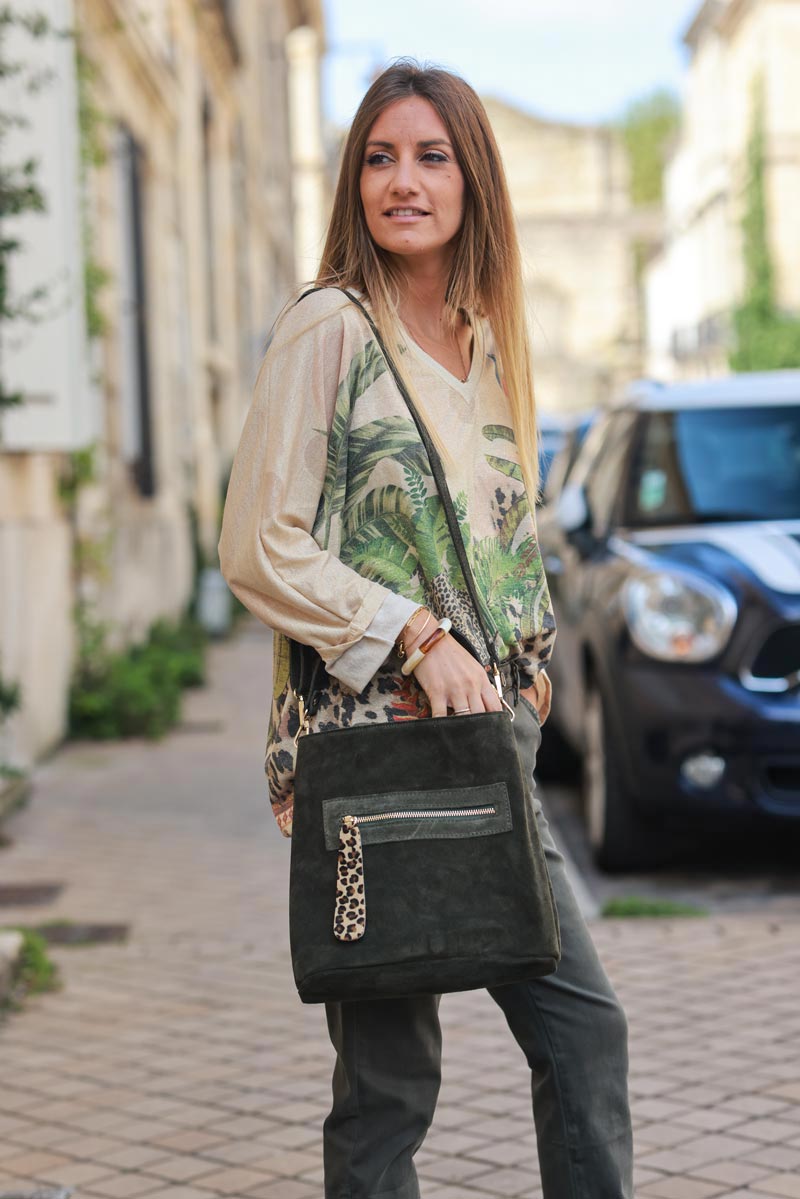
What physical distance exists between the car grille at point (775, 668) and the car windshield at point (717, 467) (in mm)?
842

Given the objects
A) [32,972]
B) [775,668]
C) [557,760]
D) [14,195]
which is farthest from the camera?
[557,760]

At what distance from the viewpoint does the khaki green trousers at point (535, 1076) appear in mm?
2400

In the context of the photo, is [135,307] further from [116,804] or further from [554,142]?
[554,142]

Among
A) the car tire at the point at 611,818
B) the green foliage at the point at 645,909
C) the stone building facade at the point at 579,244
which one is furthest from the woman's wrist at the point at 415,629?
the stone building facade at the point at 579,244

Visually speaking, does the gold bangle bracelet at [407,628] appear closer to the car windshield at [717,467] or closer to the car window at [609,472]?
the car windshield at [717,467]

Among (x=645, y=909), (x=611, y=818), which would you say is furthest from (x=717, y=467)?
(x=645, y=909)

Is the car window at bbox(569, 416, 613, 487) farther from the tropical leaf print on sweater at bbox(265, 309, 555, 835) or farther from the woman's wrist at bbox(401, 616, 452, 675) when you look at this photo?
the woman's wrist at bbox(401, 616, 452, 675)

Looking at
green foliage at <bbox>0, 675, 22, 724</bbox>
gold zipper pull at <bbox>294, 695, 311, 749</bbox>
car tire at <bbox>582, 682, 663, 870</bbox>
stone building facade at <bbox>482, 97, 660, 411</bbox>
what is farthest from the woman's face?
stone building facade at <bbox>482, 97, 660, 411</bbox>

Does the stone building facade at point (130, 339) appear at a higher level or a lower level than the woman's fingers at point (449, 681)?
higher

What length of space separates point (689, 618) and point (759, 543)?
0.43 meters

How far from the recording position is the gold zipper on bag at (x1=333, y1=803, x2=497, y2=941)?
7.29 feet

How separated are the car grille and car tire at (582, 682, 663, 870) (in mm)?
625

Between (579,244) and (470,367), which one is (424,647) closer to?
(470,367)

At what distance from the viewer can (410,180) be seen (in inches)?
97.8
